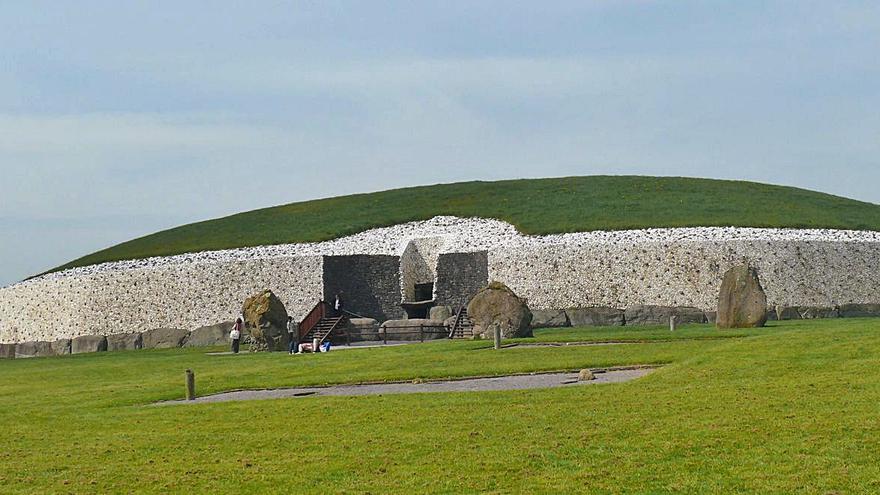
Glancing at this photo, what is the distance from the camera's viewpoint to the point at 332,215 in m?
73.2

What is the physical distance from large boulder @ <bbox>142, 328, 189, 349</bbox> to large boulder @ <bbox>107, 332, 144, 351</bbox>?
0.33 m

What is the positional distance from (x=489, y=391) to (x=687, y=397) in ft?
16.8

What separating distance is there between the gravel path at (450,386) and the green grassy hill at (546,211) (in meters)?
34.0

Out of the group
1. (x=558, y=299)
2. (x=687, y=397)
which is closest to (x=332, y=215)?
(x=558, y=299)

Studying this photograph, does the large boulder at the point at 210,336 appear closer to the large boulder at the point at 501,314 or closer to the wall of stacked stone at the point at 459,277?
the wall of stacked stone at the point at 459,277

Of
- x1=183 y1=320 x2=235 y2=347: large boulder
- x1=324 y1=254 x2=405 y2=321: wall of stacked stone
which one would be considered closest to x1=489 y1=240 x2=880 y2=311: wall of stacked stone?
x1=324 y1=254 x2=405 y2=321: wall of stacked stone

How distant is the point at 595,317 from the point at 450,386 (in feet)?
96.6

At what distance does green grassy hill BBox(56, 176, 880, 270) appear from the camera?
6262cm

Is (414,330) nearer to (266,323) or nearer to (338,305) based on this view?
(266,323)

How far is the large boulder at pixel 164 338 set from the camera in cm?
5788

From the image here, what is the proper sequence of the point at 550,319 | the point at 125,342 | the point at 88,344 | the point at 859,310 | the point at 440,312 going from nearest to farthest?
the point at 550,319
the point at 859,310
the point at 440,312
the point at 125,342
the point at 88,344

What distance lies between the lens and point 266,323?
4703 centimetres

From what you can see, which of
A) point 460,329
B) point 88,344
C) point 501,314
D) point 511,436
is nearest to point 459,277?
point 460,329

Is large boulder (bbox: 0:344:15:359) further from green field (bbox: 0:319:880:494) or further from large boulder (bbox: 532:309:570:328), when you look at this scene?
green field (bbox: 0:319:880:494)
